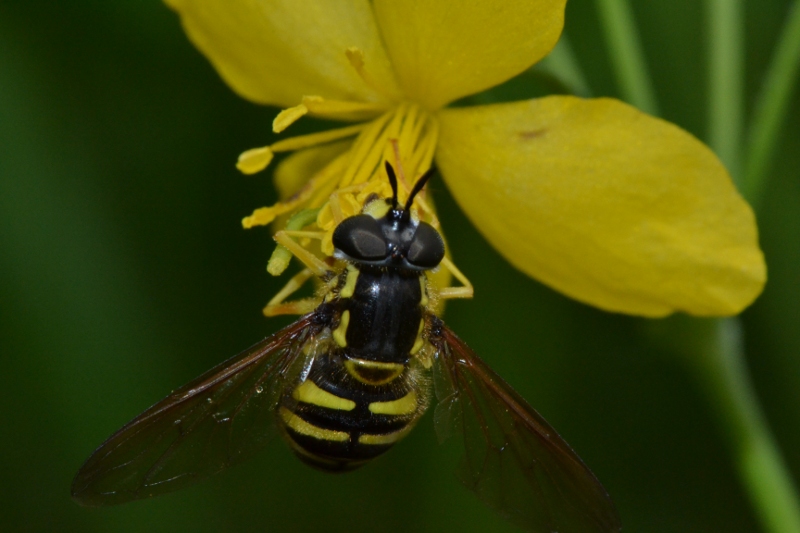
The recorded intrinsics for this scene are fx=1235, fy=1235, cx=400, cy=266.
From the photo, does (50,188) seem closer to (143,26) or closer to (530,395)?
(143,26)

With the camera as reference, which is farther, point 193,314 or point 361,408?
point 193,314

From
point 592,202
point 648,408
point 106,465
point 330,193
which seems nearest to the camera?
point 106,465

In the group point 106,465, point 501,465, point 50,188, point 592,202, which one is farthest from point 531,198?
point 50,188

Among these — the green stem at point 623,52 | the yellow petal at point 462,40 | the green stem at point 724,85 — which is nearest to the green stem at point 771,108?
the green stem at point 724,85

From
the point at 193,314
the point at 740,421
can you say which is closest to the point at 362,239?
the point at 740,421

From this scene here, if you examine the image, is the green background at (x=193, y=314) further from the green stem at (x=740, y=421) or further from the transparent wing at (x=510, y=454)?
the transparent wing at (x=510, y=454)

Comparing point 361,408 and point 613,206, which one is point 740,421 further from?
point 361,408
